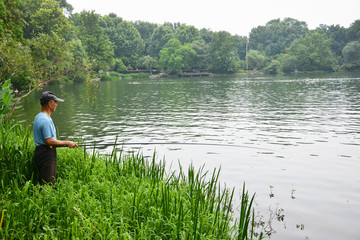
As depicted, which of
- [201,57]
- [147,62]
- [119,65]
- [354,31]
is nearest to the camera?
[119,65]

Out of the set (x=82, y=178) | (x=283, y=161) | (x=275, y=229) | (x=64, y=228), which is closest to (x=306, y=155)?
(x=283, y=161)

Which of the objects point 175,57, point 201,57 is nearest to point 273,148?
point 175,57

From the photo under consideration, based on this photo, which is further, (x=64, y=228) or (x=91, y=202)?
(x=91, y=202)

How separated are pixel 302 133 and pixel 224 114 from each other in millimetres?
9243

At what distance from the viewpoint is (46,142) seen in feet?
20.9

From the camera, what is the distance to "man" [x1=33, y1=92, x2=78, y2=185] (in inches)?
249

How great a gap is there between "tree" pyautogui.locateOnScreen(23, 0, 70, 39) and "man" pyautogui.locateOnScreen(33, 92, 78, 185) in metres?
59.4

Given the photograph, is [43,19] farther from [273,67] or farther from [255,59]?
[273,67]

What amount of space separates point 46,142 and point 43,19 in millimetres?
64203

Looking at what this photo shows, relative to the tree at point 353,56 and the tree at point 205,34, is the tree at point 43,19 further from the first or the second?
the tree at point 205,34

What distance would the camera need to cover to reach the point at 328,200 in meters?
8.96

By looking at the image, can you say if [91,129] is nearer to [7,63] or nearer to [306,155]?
[7,63]

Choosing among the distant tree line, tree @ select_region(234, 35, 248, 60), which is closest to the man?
the distant tree line

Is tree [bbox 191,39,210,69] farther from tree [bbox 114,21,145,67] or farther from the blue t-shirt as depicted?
the blue t-shirt
